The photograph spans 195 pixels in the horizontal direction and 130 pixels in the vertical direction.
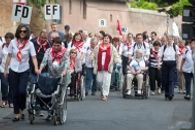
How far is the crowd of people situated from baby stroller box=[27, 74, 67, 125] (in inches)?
12.2

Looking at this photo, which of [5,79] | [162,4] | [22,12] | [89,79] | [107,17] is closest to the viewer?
[5,79]

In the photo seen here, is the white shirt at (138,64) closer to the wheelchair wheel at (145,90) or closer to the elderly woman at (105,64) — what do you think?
the wheelchair wheel at (145,90)

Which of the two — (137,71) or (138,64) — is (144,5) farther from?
(137,71)

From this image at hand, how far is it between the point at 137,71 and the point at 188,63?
5.16 feet

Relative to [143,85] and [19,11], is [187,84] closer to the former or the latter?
[143,85]

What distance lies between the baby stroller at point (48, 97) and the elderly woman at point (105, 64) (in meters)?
6.58

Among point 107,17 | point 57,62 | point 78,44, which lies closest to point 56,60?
point 57,62

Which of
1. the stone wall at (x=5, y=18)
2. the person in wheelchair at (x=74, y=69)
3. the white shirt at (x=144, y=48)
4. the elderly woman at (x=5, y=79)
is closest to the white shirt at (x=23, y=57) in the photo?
the elderly woman at (x=5, y=79)

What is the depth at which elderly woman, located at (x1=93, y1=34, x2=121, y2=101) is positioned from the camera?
23.3 m

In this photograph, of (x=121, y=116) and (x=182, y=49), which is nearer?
(x=121, y=116)

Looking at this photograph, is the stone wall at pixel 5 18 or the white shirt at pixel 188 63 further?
the stone wall at pixel 5 18

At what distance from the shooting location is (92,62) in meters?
24.5

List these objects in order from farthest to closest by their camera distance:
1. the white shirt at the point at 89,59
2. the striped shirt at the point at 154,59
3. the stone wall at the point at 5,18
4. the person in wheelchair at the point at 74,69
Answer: the stone wall at the point at 5,18, the striped shirt at the point at 154,59, the white shirt at the point at 89,59, the person in wheelchair at the point at 74,69

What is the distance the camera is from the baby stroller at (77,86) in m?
22.7
